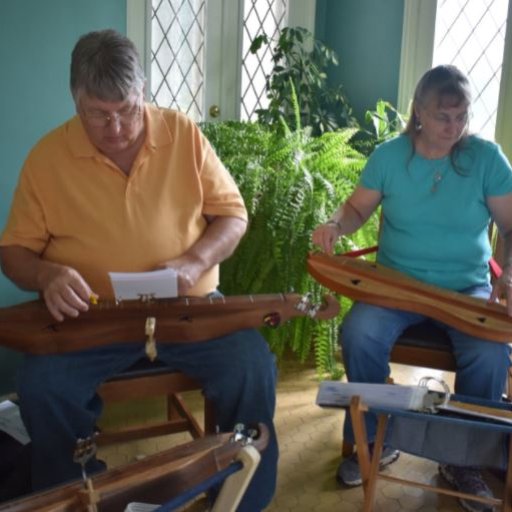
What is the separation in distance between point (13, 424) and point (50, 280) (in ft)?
1.74

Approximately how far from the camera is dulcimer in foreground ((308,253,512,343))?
1598 mm

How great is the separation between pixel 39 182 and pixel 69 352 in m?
0.44

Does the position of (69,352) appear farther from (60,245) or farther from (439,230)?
(439,230)

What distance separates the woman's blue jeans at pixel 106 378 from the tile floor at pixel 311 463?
28 centimetres

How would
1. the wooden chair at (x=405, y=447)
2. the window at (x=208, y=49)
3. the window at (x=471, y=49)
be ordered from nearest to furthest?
1. the wooden chair at (x=405, y=447)
2. the window at (x=208, y=49)
3. the window at (x=471, y=49)

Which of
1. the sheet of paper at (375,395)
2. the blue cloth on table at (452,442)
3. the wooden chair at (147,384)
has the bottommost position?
the blue cloth on table at (452,442)

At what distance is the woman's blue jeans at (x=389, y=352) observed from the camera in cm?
163

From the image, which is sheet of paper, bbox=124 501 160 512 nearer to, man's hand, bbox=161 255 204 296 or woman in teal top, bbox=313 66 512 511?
man's hand, bbox=161 255 204 296

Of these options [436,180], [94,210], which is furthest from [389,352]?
[94,210]

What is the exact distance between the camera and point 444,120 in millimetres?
1700

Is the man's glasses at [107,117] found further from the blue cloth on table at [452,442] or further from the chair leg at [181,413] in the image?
the blue cloth on table at [452,442]

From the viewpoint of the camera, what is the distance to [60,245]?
5.13ft

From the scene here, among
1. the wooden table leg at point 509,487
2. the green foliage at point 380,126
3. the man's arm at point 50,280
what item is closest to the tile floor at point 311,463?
the wooden table leg at point 509,487

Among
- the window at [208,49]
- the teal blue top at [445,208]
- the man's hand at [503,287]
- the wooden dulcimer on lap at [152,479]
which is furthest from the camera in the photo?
the window at [208,49]
